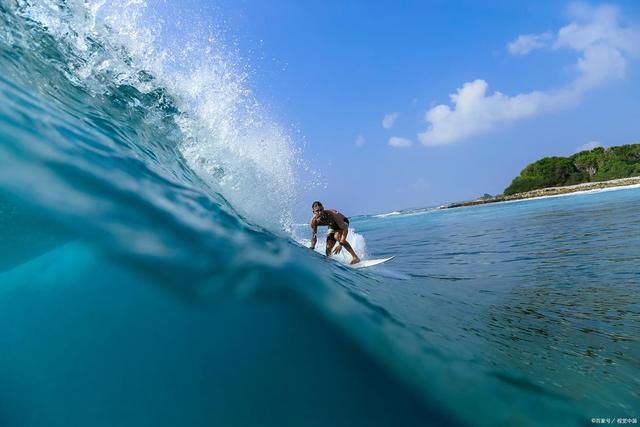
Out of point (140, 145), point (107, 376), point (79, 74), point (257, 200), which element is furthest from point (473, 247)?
point (107, 376)

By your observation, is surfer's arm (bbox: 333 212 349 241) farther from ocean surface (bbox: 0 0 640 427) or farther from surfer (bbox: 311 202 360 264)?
ocean surface (bbox: 0 0 640 427)

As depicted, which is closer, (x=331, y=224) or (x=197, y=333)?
(x=197, y=333)

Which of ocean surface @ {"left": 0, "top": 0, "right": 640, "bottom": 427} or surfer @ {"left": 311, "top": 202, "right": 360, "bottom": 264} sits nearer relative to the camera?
ocean surface @ {"left": 0, "top": 0, "right": 640, "bottom": 427}

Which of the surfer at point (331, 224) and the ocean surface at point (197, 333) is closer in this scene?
the ocean surface at point (197, 333)

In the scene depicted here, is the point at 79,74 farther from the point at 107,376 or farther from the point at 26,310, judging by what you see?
the point at 107,376

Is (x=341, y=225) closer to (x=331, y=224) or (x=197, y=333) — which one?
(x=331, y=224)

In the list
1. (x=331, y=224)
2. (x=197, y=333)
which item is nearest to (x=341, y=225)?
(x=331, y=224)

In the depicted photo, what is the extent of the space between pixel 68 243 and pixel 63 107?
2549 millimetres

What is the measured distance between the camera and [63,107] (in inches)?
143

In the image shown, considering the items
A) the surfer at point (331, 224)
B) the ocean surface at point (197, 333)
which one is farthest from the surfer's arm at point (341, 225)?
the ocean surface at point (197, 333)

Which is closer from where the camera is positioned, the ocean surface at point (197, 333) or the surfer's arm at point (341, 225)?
the ocean surface at point (197, 333)

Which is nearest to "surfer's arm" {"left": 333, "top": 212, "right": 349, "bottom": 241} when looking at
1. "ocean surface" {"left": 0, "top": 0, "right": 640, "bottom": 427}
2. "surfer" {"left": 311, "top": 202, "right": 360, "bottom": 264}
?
"surfer" {"left": 311, "top": 202, "right": 360, "bottom": 264}

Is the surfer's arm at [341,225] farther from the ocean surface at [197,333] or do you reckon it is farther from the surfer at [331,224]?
the ocean surface at [197,333]

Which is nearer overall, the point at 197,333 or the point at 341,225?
the point at 197,333
